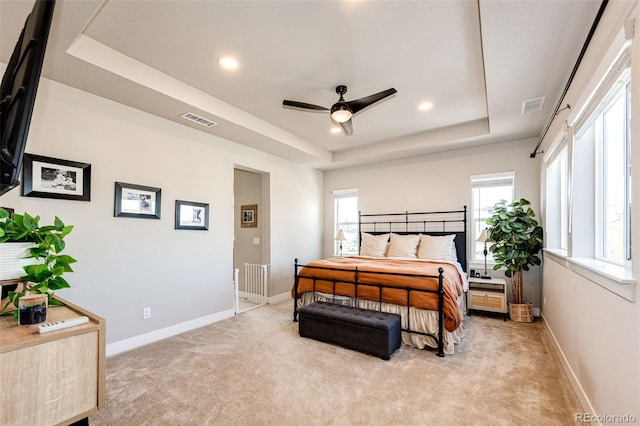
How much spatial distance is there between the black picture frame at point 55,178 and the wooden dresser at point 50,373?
1.61 meters

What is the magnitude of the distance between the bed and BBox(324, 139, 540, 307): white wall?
253mm

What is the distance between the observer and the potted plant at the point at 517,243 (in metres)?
3.94

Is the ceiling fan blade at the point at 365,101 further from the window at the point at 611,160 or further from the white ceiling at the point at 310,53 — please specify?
the window at the point at 611,160

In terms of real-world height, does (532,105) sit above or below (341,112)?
above

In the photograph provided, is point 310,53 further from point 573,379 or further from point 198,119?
point 573,379

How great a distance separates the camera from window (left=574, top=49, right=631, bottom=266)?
1.85m

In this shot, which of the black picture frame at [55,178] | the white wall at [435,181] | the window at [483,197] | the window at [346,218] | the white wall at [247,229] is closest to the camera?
the black picture frame at [55,178]

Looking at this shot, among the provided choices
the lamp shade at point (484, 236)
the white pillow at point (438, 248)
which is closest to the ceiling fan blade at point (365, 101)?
the white pillow at point (438, 248)

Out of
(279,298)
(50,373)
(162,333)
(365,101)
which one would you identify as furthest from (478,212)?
(50,373)

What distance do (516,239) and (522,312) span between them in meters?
0.99

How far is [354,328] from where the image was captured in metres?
2.98

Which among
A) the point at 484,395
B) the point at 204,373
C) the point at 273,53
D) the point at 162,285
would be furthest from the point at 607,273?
the point at 162,285

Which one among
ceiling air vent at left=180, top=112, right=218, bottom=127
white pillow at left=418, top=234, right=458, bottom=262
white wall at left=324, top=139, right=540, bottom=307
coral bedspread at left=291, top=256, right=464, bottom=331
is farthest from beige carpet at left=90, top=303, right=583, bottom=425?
ceiling air vent at left=180, top=112, right=218, bottom=127

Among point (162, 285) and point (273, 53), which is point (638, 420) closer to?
point (273, 53)
